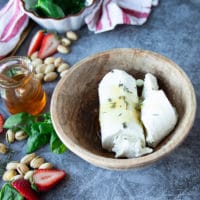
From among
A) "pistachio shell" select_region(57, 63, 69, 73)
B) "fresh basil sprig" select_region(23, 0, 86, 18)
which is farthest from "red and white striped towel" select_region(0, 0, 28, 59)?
"pistachio shell" select_region(57, 63, 69, 73)

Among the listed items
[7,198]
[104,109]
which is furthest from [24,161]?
[104,109]

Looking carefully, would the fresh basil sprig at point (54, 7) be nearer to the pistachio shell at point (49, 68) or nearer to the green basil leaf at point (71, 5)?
the green basil leaf at point (71, 5)

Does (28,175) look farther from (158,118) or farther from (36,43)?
(36,43)

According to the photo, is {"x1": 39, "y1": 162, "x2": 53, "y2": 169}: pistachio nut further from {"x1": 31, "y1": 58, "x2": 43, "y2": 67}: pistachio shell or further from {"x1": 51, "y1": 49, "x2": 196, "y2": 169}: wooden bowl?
{"x1": 31, "y1": 58, "x2": 43, "y2": 67}: pistachio shell

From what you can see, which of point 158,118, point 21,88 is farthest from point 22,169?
point 158,118

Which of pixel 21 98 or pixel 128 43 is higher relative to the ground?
pixel 21 98

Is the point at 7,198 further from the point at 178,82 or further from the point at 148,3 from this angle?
the point at 148,3
